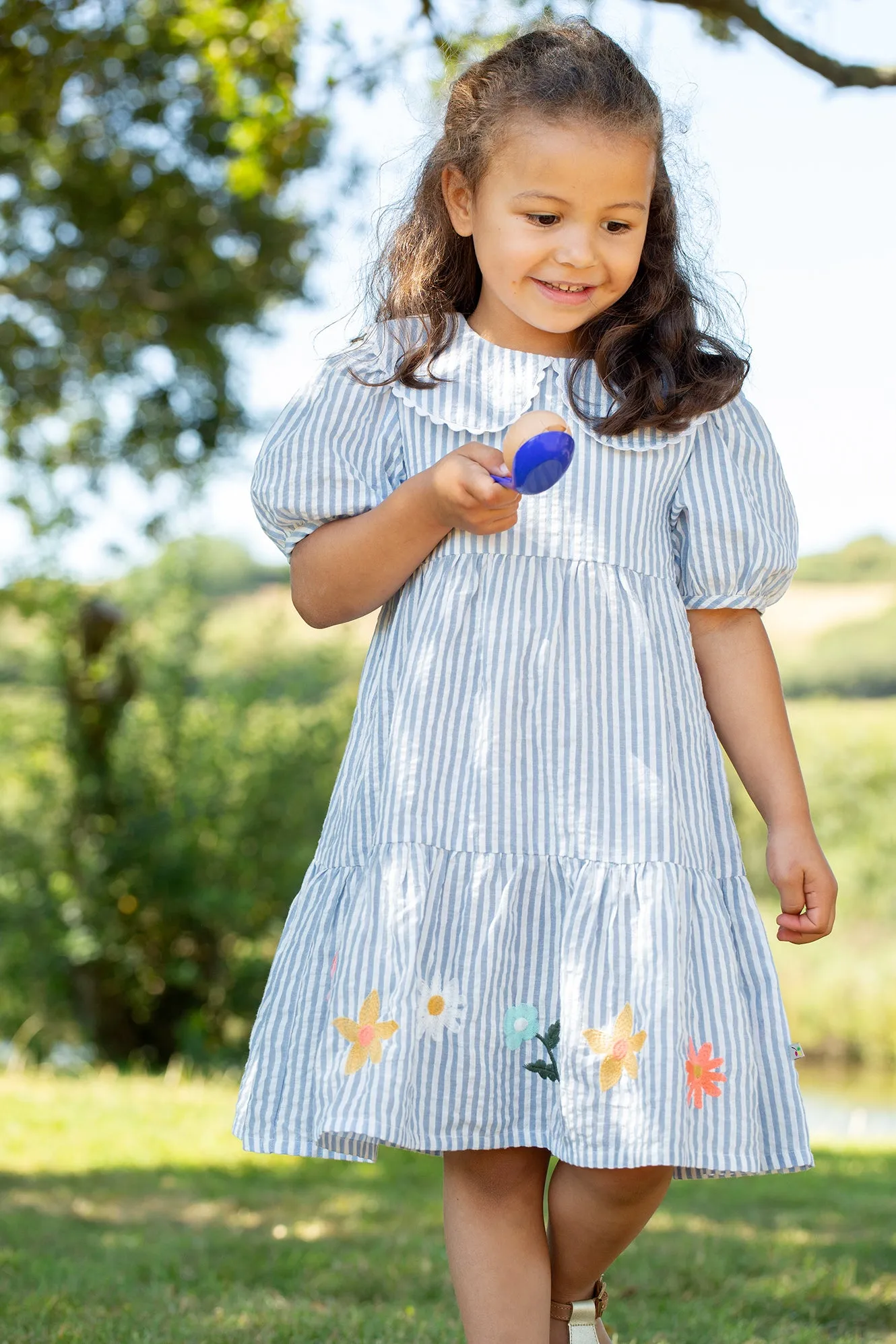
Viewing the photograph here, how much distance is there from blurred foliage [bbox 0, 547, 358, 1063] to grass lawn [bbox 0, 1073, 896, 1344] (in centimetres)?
317

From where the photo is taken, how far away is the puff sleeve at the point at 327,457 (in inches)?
69.7

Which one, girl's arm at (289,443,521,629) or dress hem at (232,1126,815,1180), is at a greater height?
girl's arm at (289,443,521,629)

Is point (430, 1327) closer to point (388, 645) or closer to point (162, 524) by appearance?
point (388, 645)

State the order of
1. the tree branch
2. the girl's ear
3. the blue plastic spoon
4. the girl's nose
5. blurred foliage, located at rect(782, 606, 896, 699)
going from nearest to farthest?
the blue plastic spoon, the girl's nose, the girl's ear, the tree branch, blurred foliage, located at rect(782, 606, 896, 699)

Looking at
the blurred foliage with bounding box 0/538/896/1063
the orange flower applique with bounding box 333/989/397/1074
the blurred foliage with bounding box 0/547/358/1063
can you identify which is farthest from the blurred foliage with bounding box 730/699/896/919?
the orange flower applique with bounding box 333/989/397/1074

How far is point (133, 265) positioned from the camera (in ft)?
26.4

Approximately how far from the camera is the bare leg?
5.36 ft

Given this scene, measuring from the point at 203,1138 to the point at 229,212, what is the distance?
16.1 ft

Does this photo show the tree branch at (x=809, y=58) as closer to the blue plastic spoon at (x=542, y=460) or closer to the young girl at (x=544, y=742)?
the young girl at (x=544, y=742)

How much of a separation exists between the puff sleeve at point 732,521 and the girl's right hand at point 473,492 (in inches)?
11.7

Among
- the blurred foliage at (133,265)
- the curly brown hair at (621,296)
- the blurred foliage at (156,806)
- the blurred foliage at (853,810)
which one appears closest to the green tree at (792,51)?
the curly brown hair at (621,296)

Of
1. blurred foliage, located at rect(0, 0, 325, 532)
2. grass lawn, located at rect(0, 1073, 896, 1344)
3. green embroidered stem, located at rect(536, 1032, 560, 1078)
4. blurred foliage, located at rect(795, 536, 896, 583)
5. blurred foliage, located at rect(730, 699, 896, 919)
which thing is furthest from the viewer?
blurred foliage, located at rect(795, 536, 896, 583)

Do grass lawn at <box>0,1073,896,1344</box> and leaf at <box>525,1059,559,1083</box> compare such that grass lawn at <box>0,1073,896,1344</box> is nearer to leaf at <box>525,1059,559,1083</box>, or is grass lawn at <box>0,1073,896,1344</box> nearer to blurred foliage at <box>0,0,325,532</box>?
leaf at <box>525,1059,559,1083</box>

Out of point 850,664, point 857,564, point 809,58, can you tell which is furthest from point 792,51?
point 857,564
